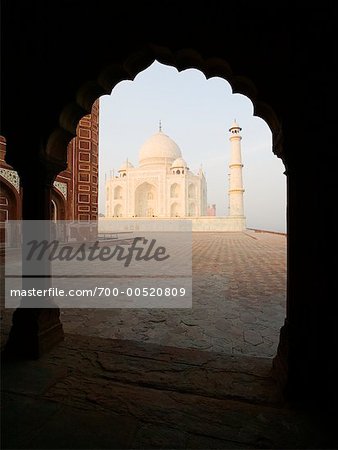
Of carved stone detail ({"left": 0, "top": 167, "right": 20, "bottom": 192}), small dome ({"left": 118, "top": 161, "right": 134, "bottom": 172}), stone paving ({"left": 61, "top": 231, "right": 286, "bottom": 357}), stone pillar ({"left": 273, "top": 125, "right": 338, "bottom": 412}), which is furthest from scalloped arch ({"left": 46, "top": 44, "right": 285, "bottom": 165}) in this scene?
small dome ({"left": 118, "top": 161, "right": 134, "bottom": 172})

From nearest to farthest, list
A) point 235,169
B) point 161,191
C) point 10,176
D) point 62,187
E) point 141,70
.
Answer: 1. point 141,70
2. point 10,176
3. point 62,187
4. point 235,169
5. point 161,191

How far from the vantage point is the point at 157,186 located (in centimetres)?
3897

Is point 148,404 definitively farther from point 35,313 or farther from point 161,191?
point 161,191

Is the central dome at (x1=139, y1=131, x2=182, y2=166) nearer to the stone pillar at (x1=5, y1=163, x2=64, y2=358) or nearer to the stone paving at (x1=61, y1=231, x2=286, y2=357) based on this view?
the stone paving at (x1=61, y1=231, x2=286, y2=357)

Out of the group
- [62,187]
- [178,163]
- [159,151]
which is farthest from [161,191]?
[62,187]

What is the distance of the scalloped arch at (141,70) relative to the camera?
6.39ft

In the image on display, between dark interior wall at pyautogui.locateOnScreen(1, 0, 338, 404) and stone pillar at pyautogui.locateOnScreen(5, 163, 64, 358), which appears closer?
dark interior wall at pyautogui.locateOnScreen(1, 0, 338, 404)

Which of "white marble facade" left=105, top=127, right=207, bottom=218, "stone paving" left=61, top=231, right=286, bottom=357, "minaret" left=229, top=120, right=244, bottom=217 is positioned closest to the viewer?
"stone paving" left=61, top=231, right=286, bottom=357

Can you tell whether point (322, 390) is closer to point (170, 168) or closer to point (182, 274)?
point (182, 274)

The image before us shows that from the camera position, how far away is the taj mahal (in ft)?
110

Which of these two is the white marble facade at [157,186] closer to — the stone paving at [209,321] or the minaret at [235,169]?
the minaret at [235,169]

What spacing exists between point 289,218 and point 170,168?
38.4 metres

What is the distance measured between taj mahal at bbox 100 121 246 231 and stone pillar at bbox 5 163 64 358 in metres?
30.9

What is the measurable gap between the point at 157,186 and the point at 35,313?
3719 centimetres
